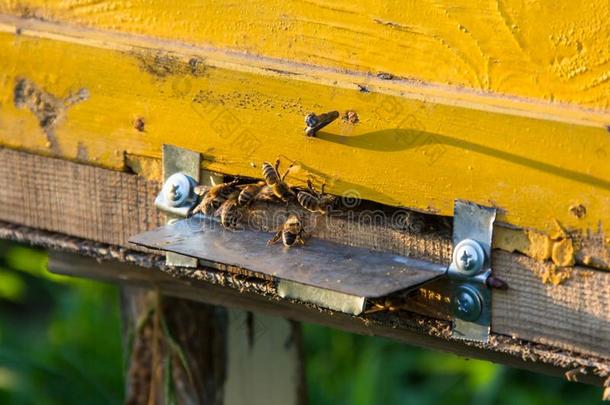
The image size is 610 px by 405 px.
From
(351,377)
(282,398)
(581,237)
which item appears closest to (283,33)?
(581,237)

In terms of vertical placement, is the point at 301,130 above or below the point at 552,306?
above

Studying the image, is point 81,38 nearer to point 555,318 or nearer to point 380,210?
point 380,210

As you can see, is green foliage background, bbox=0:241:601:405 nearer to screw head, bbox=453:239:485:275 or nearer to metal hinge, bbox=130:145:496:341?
metal hinge, bbox=130:145:496:341

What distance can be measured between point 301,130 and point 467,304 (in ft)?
1.52

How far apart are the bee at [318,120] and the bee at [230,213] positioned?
0.24 meters

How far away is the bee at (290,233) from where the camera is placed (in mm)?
1866

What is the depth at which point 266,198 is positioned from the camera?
194 centimetres

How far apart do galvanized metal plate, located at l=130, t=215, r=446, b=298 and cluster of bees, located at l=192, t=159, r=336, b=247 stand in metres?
0.02

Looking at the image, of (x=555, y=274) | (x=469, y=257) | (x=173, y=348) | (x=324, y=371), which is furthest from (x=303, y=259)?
(x=324, y=371)

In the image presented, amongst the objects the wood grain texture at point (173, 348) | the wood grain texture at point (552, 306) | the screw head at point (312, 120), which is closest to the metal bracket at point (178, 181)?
the screw head at point (312, 120)

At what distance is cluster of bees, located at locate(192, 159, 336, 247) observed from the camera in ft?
6.13

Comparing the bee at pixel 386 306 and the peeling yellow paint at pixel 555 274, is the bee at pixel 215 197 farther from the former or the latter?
the peeling yellow paint at pixel 555 274

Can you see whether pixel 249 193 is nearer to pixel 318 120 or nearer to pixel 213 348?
pixel 318 120

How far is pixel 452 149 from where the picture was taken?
1736 mm
